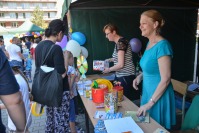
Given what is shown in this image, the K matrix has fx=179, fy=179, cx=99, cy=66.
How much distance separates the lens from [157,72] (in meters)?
1.54

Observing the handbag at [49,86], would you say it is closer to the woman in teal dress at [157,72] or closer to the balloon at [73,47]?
the woman in teal dress at [157,72]

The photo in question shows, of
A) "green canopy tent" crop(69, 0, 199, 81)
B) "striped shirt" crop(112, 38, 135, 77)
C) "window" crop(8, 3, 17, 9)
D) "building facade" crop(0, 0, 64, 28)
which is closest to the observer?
"striped shirt" crop(112, 38, 135, 77)

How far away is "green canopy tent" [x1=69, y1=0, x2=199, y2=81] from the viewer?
3490mm

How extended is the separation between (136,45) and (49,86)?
2331 millimetres

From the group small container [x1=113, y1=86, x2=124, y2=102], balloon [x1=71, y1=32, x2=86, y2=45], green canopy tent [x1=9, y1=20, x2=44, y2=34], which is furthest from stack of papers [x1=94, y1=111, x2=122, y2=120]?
green canopy tent [x1=9, y1=20, x2=44, y2=34]

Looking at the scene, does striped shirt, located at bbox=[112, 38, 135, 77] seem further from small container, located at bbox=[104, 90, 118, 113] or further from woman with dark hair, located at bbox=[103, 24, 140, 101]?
small container, located at bbox=[104, 90, 118, 113]

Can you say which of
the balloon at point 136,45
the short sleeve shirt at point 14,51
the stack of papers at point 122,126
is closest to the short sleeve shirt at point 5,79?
the stack of papers at point 122,126

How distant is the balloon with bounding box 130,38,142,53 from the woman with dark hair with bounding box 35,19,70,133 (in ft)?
6.42

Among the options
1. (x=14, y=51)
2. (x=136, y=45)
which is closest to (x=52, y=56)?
(x=136, y=45)

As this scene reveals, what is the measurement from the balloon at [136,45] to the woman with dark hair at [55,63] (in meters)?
1.96

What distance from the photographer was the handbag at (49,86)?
1858 millimetres

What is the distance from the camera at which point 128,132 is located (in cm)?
124

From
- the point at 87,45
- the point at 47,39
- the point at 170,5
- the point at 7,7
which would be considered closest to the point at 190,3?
the point at 170,5

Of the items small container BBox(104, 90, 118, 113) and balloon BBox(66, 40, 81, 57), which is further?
balloon BBox(66, 40, 81, 57)
